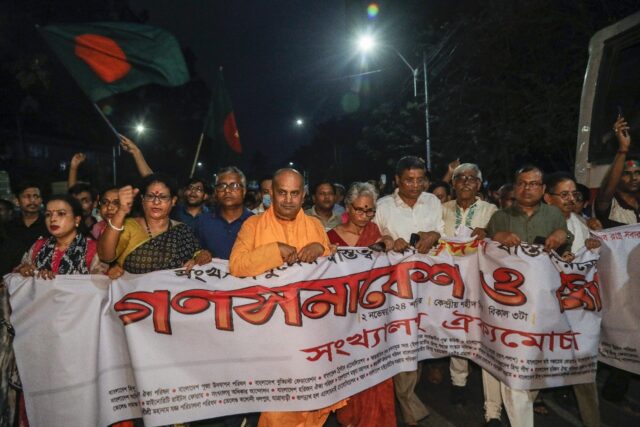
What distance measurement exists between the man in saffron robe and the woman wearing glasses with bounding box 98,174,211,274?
1.06ft

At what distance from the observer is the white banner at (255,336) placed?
9.97 feet

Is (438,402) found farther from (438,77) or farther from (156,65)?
(438,77)

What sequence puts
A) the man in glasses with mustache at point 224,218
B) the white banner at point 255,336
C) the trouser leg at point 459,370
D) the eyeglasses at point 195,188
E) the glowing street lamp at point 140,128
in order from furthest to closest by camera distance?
the glowing street lamp at point 140,128 < the eyeglasses at point 195,188 < the trouser leg at point 459,370 < the man in glasses with mustache at point 224,218 < the white banner at point 255,336

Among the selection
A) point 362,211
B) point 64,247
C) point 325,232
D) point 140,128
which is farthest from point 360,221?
point 140,128

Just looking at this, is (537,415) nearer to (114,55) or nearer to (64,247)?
(64,247)

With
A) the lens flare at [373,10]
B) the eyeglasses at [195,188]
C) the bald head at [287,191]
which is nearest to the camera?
the bald head at [287,191]

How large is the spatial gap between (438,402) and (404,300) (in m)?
1.38

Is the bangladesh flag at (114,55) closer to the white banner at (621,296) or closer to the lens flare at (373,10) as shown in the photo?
the white banner at (621,296)

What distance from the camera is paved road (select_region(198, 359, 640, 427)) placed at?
384cm

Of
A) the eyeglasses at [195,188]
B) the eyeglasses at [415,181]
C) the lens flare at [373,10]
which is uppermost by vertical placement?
the lens flare at [373,10]

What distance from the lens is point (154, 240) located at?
336 cm

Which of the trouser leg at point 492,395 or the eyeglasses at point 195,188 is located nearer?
the trouser leg at point 492,395

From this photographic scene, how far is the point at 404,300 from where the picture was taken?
3.57 meters

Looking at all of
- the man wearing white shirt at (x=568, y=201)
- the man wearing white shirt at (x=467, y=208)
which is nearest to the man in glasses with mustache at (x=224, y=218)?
the man wearing white shirt at (x=467, y=208)
